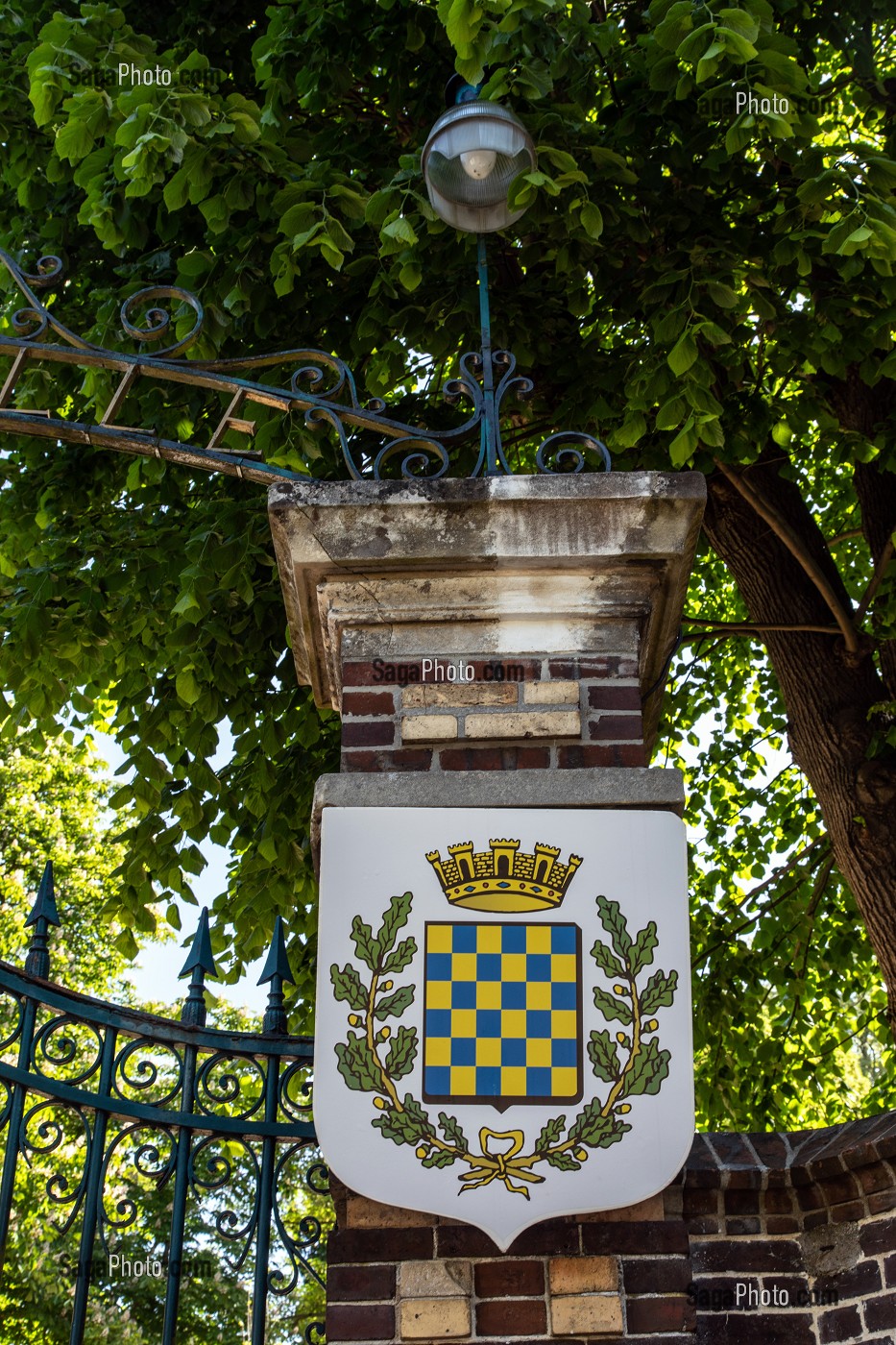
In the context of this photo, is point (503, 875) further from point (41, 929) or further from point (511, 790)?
point (41, 929)

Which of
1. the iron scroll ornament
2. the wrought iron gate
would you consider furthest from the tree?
the wrought iron gate

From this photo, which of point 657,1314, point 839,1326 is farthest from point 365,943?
point 839,1326

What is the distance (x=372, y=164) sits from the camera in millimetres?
5418

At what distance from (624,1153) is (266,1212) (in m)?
1.06

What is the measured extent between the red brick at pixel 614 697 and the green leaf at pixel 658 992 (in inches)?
24.0

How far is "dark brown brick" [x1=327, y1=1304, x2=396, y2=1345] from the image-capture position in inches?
106

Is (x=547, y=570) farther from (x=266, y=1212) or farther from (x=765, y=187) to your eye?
(x=765, y=187)

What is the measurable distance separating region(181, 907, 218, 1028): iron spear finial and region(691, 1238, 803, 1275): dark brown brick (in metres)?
1.28

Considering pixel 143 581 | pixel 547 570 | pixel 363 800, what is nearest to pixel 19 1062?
pixel 363 800

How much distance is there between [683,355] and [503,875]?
6.69 feet

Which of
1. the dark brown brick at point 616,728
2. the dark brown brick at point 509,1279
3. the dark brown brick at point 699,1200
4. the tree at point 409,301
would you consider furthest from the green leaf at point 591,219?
the dark brown brick at point 509,1279

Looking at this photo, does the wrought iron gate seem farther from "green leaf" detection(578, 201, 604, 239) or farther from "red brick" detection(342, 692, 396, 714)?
"green leaf" detection(578, 201, 604, 239)

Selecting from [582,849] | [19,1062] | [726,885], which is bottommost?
[19,1062]

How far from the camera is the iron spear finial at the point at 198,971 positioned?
3.57 meters
